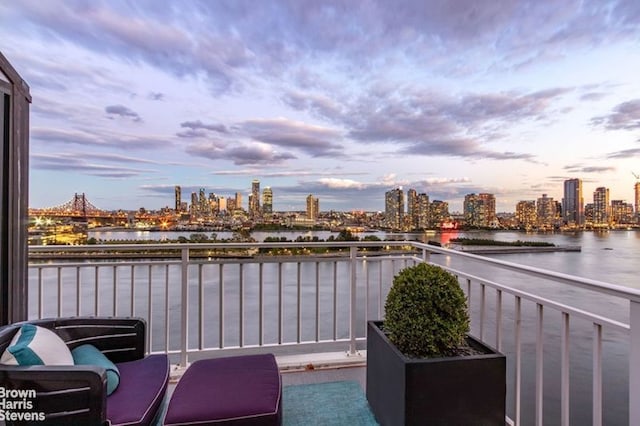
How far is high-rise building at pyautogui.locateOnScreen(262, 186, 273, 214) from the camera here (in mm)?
8916

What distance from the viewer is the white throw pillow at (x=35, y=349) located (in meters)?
1.57

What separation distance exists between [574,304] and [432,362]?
1.26 meters

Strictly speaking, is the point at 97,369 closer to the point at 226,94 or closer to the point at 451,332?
the point at 451,332

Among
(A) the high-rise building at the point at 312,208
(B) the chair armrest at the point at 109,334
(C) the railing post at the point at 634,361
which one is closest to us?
(C) the railing post at the point at 634,361

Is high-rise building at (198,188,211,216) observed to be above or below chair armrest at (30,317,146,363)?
above

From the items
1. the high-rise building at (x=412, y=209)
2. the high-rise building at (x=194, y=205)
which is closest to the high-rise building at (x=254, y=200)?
the high-rise building at (x=194, y=205)

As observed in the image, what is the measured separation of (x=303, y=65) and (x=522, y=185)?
954 cm

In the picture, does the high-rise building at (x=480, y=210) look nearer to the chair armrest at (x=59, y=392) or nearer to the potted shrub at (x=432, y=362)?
the potted shrub at (x=432, y=362)

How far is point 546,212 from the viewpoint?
448 inches

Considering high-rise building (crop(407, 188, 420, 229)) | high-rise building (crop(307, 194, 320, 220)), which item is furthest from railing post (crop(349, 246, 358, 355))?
high-rise building (crop(307, 194, 320, 220))

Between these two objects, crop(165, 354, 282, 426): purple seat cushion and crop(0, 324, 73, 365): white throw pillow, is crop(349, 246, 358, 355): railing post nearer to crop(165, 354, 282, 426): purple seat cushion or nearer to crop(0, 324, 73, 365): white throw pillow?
crop(165, 354, 282, 426): purple seat cushion

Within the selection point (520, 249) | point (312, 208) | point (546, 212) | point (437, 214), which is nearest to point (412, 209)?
point (437, 214)

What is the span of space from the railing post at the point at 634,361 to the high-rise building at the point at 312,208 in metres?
7.86

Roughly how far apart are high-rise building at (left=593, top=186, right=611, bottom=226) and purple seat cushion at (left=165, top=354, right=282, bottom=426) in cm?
1304
